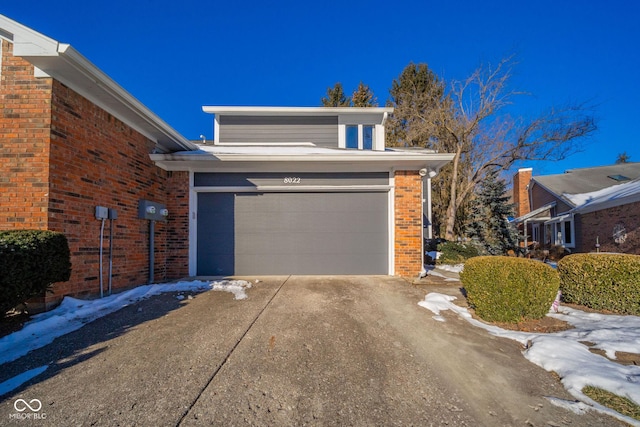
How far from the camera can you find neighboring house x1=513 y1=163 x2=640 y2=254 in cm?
1018

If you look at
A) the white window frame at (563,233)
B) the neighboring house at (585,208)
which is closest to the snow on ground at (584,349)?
the neighboring house at (585,208)

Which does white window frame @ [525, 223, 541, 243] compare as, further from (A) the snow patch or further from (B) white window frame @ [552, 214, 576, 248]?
(A) the snow patch

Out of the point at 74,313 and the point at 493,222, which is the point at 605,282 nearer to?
the point at 493,222

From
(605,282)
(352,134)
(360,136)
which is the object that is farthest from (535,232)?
(605,282)

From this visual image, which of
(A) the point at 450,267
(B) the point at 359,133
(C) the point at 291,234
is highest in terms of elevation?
(B) the point at 359,133

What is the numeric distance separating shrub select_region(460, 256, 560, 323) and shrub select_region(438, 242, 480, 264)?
584 centimetres

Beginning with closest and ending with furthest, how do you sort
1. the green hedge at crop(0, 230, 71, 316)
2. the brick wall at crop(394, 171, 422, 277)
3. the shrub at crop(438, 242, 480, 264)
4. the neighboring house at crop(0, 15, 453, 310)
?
the green hedge at crop(0, 230, 71, 316)
the neighboring house at crop(0, 15, 453, 310)
the brick wall at crop(394, 171, 422, 277)
the shrub at crop(438, 242, 480, 264)

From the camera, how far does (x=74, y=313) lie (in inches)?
162

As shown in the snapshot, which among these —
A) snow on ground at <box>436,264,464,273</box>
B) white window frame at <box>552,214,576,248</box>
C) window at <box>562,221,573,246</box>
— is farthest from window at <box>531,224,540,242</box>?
snow on ground at <box>436,264,464,273</box>

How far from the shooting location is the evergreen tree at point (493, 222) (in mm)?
11984

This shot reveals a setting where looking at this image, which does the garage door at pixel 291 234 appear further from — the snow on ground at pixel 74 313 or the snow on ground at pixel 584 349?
the snow on ground at pixel 584 349

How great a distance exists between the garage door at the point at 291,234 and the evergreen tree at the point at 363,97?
53.8 ft

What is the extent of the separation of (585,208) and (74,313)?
17.6 meters

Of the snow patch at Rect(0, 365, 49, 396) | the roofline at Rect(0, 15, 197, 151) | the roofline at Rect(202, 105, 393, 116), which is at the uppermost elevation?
the roofline at Rect(202, 105, 393, 116)
